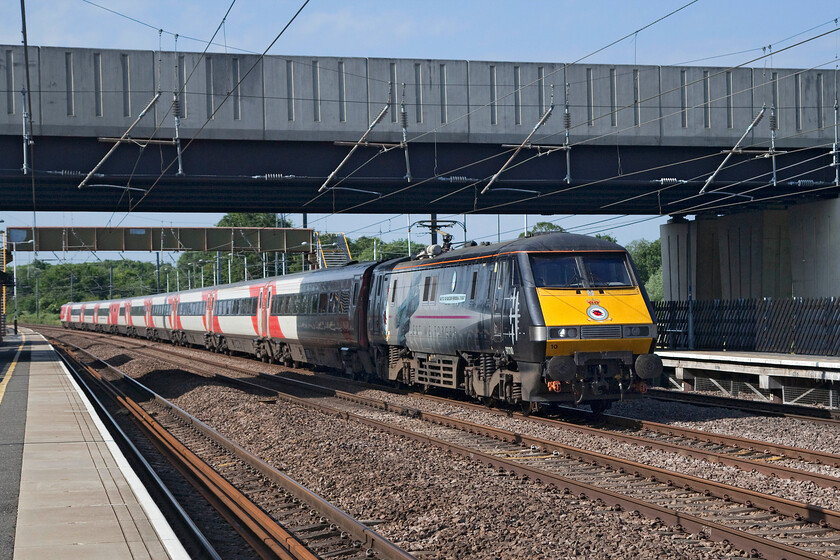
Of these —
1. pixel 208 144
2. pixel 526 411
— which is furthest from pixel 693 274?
pixel 526 411

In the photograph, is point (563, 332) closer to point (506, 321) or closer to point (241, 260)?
point (506, 321)

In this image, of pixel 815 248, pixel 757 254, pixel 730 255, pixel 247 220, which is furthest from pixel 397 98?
pixel 247 220

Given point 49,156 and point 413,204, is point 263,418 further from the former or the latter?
point 413,204

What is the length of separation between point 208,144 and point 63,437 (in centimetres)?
1510

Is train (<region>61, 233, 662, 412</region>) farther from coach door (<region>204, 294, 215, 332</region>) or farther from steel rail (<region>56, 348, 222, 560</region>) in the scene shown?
coach door (<region>204, 294, 215, 332</region>)

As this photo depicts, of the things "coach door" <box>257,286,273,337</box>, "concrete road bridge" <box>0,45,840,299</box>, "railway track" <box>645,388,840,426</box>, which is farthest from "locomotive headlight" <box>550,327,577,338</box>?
"coach door" <box>257,286,273,337</box>

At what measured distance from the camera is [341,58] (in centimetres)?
2741

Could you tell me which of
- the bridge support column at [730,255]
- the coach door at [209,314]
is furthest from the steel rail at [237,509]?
the coach door at [209,314]

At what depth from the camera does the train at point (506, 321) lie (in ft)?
49.1

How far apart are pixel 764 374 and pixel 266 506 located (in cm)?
1337

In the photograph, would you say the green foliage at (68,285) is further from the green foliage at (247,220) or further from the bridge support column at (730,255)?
the bridge support column at (730,255)

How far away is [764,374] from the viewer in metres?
19.5

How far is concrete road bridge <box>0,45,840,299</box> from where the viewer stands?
86.4ft

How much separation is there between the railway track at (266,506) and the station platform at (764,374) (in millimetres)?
11886
